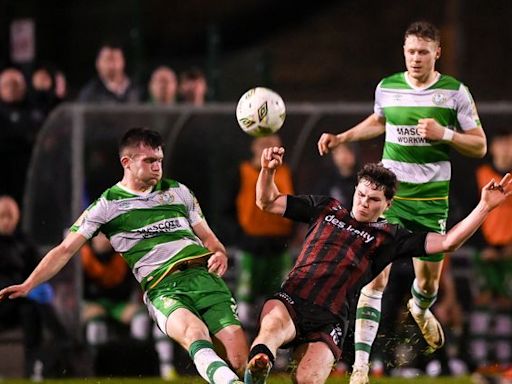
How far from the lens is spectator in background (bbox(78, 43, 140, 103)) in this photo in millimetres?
16297

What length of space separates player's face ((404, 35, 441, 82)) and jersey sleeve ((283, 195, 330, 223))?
135cm

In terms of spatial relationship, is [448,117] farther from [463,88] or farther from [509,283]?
[509,283]

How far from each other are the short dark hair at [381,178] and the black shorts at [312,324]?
892 mm

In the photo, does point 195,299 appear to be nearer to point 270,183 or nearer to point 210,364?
point 210,364

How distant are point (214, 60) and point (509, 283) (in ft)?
12.7

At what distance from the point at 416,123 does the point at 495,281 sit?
400cm

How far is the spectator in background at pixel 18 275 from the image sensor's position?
48.3ft

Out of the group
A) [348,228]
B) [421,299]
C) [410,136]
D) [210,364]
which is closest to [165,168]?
[421,299]

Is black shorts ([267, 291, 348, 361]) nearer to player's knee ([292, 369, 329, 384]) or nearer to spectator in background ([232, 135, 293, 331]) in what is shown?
player's knee ([292, 369, 329, 384])

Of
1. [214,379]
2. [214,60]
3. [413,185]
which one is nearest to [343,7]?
[214,60]

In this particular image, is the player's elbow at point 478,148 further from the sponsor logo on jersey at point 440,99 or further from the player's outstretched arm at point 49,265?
the player's outstretched arm at point 49,265

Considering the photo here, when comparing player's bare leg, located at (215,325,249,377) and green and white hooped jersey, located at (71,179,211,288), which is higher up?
green and white hooped jersey, located at (71,179,211,288)

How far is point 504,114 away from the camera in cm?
1594

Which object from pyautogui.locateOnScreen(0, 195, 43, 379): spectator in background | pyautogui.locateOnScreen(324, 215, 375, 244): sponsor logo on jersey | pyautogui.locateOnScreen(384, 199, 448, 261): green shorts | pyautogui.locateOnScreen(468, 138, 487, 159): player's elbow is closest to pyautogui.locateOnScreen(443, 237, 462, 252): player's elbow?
pyautogui.locateOnScreen(324, 215, 375, 244): sponsor logo on jersey
